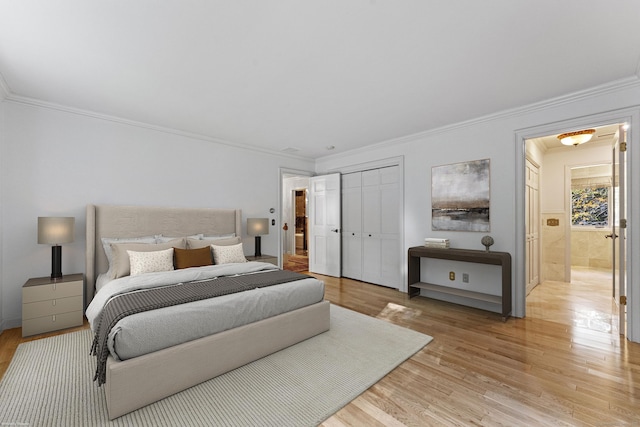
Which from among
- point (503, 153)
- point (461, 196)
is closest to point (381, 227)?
point (461, 196)

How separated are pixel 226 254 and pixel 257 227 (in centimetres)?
106

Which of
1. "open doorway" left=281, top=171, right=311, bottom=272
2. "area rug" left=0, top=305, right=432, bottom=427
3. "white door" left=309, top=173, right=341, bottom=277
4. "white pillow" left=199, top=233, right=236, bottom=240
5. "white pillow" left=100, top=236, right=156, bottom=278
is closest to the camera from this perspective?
"area rug" left=0, top=305, right=432, bottom=427

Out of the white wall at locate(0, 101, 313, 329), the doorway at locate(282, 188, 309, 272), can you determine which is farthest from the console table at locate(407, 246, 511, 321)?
the doorway at locate(282, 188, 309, 272)

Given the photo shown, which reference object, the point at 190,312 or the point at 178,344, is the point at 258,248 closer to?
the point at 190,312

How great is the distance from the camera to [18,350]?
8.55ft

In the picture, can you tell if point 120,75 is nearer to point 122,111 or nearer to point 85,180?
point 122,111

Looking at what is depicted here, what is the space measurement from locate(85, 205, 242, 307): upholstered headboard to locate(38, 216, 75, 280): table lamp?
0.23 m

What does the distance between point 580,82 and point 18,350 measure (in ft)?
19.5

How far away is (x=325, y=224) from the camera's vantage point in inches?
236

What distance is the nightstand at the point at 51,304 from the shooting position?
114 inches

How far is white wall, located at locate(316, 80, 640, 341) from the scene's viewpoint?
2848 mm

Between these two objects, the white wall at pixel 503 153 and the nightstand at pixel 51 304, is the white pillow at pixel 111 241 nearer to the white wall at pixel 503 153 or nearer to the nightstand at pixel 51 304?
the nightstand at pixel 51 304

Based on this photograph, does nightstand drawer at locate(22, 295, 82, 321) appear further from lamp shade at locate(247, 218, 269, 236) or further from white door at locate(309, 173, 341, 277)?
white door at locate(309, 173, 341, 277)

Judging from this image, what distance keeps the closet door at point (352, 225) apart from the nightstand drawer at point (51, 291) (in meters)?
4.13
